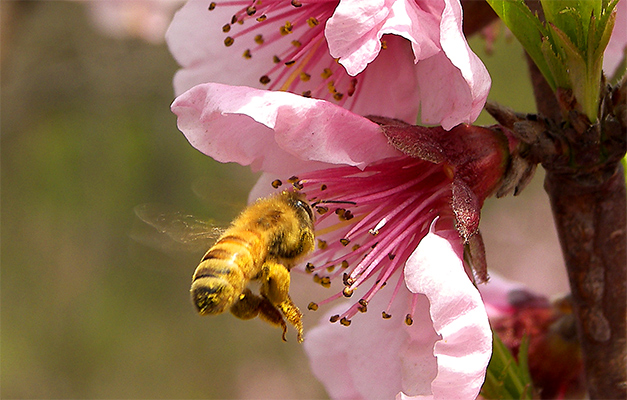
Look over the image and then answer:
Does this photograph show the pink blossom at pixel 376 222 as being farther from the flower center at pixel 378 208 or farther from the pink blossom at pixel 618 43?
the pink blossom at pixel 618 43

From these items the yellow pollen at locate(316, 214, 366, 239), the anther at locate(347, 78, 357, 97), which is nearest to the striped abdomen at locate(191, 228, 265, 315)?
the yellow pollen at locate(316, 214, 366, 239)

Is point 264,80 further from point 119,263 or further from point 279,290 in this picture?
point 119,263

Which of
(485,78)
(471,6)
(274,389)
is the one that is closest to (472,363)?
(485,78)

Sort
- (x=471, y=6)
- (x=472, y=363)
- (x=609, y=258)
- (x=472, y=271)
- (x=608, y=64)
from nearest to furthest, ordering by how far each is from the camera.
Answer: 1. (x=472, y=363)
2. (x=472, y=271)
3. (x=609, y=258)
4. (x=471, y=6)
5. (x=608, y=64)

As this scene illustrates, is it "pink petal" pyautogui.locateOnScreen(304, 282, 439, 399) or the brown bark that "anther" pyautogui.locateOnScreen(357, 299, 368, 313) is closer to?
"pink petal" pyautogui.locateOnScreen(304, 282, 439, 399)

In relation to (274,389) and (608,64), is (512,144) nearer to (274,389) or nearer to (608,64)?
(608,64)

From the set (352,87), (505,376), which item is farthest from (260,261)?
(505,376)
